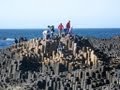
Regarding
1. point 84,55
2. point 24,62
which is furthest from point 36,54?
point 84,55

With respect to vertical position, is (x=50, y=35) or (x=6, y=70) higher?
(x=50, y=35)

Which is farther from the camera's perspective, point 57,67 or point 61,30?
point 61,30

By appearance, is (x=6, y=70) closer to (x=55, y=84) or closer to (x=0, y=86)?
(x=0, y=86)

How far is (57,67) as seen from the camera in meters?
35.3

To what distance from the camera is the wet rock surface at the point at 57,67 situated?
3180cm

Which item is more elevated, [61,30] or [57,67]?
[61,30]

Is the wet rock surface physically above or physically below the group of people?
below

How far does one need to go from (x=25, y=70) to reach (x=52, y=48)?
3456 mm

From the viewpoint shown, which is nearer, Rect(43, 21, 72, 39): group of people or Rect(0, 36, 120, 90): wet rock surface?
Rect(0, 36, 120, 90): wet rock surface

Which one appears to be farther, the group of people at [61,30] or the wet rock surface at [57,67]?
the group of people at [61,30]

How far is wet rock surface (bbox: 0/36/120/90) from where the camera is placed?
1252 inches

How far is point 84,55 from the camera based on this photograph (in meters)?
36.4

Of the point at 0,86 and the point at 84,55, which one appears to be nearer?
the point at 0,86

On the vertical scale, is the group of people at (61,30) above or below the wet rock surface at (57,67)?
above
